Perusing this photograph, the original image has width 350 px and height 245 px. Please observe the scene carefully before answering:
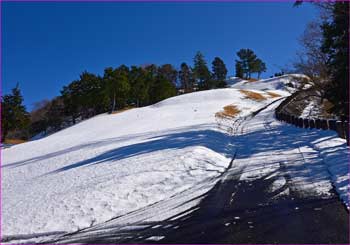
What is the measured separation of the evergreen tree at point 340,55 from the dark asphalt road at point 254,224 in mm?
10541

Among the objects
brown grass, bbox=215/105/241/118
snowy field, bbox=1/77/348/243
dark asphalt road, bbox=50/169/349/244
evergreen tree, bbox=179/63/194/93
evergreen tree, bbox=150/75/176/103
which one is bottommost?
dark asphalt road, bbox=50/169/349/244

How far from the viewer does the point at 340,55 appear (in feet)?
47.9

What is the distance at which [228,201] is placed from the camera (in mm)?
6301

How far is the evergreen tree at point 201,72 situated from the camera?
8706cm

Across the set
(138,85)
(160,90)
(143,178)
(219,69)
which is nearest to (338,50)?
(143,178)

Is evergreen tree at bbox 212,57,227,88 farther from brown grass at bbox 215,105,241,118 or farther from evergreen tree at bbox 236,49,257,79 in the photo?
brown grass at bbox 215,105,241,118

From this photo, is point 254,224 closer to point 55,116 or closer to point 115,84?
point 115,84

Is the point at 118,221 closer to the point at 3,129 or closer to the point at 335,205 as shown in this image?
the point at 335,205

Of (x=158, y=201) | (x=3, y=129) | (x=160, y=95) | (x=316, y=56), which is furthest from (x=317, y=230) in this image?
(x=160, y=95)

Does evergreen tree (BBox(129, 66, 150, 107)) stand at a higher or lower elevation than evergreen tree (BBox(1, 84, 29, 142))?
higher

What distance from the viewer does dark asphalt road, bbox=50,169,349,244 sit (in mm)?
4418

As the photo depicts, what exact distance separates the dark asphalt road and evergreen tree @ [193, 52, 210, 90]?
269 ft

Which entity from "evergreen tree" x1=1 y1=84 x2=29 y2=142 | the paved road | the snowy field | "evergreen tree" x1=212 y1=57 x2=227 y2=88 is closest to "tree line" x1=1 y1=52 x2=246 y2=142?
"evergreen tree" x1=1 y1=84 x2=29 y2=142

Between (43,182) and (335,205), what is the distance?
29.3 feet
